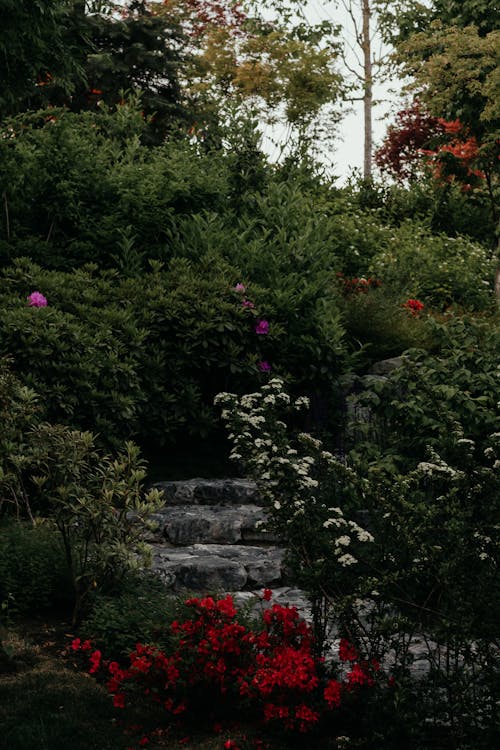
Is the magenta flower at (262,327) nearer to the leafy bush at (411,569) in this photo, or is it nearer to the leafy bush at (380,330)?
the leafy bush at (380,330)

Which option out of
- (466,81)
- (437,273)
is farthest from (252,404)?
(466,81)

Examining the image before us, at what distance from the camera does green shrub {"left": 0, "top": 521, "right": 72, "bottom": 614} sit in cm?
516

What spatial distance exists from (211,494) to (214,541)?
780mm

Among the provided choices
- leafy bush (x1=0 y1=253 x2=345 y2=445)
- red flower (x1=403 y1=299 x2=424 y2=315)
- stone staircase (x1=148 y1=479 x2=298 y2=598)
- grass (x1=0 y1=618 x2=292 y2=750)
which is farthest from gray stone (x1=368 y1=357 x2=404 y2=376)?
grass (x1=0 y1=618 x2=292 y2=750)

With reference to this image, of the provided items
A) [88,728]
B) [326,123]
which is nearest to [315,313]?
[88,728]

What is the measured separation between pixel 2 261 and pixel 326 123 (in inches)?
691

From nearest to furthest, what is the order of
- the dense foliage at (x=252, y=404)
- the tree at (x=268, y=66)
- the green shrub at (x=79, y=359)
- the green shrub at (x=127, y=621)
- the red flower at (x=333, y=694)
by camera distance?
1. the red flower at (x=333, y=694)
2. the dense foliage at (x=252, y=404)
3. the green shrub at (x=127, y=621)
4. the green shrub at (x=79, y=359)
5. the tree at (x=268, y=66)

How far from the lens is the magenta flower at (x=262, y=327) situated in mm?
7992

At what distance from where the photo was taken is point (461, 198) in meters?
17.9

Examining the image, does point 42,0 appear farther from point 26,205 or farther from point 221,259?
point 221,259

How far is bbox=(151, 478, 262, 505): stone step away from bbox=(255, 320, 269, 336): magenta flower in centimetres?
139

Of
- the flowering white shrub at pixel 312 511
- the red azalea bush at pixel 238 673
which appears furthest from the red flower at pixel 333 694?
the flowering white shrub at pixel 312 511

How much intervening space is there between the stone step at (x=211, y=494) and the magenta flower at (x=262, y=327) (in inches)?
54.7

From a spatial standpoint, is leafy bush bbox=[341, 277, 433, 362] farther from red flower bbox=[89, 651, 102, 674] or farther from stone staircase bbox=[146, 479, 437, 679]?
red flower bbox=[89, 651, 102, 674]
